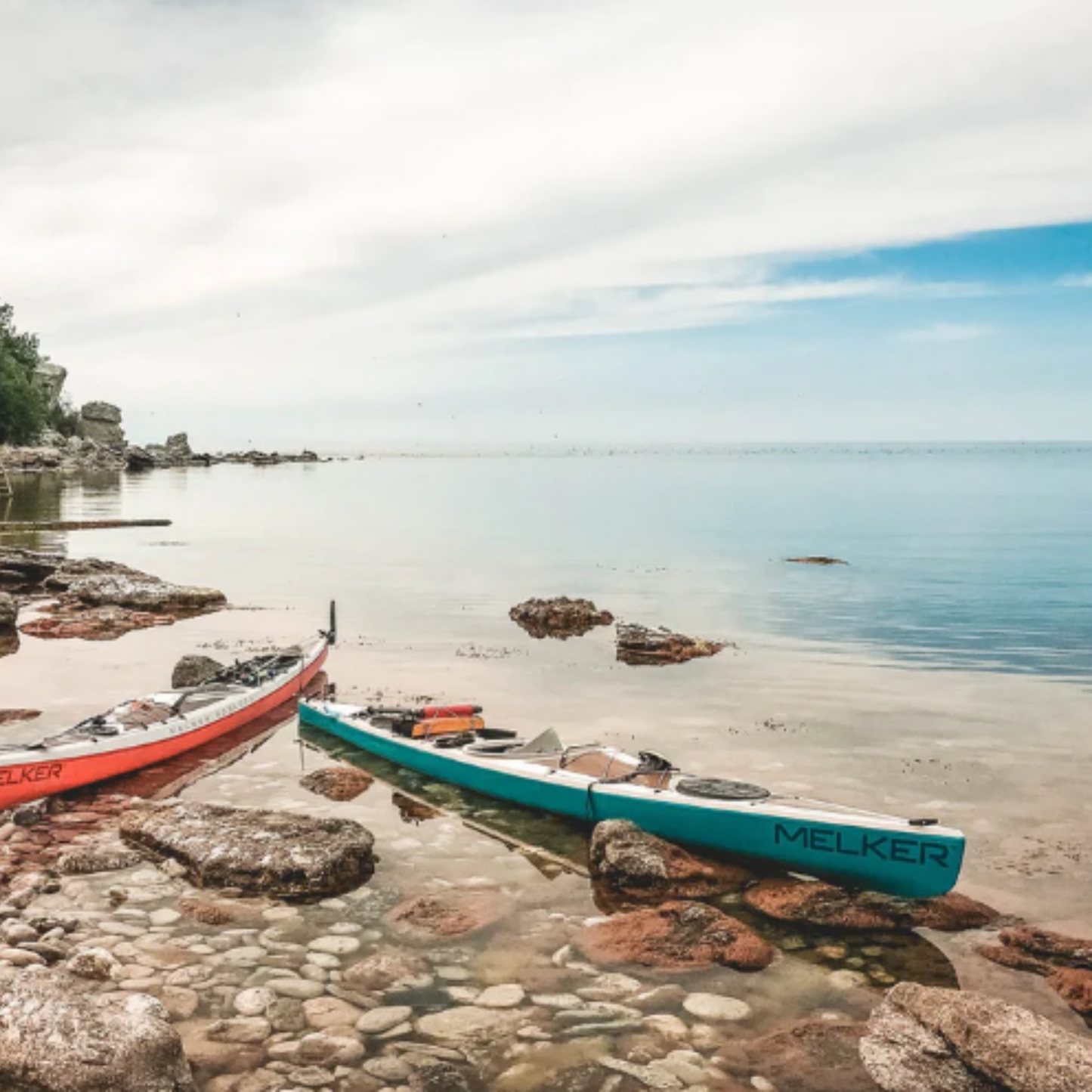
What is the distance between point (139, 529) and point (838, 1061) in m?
60.8

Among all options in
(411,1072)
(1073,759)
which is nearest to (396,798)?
(411,1072)

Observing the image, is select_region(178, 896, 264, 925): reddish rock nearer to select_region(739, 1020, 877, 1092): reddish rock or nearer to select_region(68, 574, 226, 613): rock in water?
select_region(739, 1020, 877, 1092): reddish rock

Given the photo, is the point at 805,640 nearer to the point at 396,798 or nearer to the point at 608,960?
the point at 396,798

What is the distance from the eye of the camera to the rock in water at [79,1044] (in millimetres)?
7418

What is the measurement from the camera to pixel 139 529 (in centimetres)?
6228

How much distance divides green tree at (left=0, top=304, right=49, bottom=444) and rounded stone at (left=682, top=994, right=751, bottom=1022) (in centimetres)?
11794

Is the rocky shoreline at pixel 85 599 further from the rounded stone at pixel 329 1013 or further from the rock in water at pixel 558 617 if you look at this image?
the rounded stone at pixel 329 1013

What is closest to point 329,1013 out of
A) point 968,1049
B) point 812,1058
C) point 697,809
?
point 812,1058

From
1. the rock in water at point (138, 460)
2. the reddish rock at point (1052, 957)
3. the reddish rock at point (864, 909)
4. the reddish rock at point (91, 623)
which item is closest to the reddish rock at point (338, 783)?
Answer: the reddish rock at point (864, 909)

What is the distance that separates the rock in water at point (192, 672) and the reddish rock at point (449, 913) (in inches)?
469

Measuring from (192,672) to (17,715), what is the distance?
3.76 metres

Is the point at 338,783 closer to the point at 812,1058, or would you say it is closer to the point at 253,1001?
the point at 253,1001

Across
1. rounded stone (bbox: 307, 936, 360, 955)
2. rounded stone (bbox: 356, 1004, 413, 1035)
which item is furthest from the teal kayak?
rounded stone (bbox: 356, 1004, 413, 1035)

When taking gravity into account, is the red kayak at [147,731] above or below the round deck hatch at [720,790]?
below
